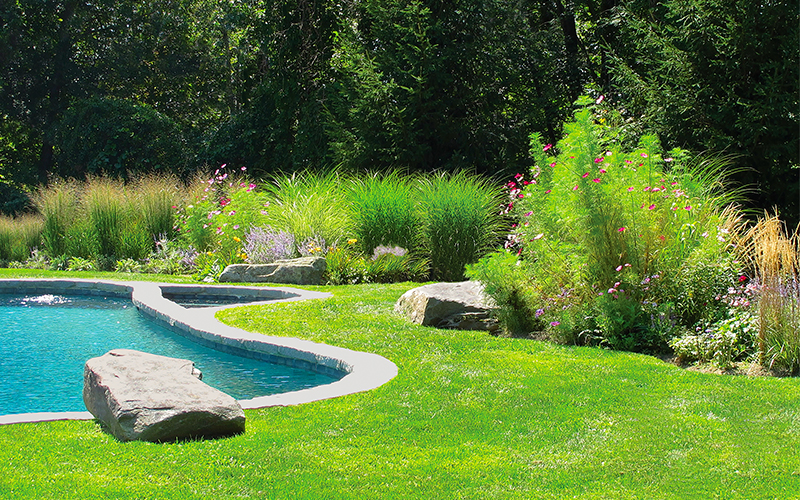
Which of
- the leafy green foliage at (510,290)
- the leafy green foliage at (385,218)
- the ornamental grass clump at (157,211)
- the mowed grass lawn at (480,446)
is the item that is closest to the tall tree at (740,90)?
the leafy green foliage at (385,218)

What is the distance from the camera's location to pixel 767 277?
496cm

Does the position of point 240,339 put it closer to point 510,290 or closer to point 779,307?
point 510,290

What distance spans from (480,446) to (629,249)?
2918 millimetres

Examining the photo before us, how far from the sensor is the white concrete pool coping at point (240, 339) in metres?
4.35

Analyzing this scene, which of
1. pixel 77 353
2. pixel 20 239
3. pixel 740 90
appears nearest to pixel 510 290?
pixel 77 353

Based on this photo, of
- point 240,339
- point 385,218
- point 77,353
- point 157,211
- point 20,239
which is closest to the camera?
point 240,339

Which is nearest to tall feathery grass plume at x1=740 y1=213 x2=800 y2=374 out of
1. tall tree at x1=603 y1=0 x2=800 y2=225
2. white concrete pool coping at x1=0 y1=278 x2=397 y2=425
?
white concrete pool coping at x1=0 y1=278 x2=397 y2=425

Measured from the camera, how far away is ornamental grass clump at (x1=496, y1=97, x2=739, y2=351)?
568cm

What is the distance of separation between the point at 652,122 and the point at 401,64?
614 cm

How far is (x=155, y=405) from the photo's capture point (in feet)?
11.7

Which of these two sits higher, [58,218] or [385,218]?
[385,218]

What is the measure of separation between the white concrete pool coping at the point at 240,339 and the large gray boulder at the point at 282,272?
0.74 metres

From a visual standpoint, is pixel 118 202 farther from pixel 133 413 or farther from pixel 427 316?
pixel 133 413

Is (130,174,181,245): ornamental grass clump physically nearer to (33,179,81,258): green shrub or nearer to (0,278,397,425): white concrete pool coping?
(33,179,81,258): green shrub
